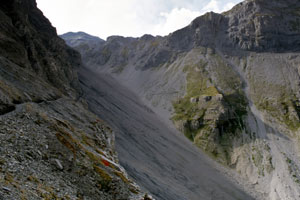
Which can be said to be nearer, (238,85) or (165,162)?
(165,162)

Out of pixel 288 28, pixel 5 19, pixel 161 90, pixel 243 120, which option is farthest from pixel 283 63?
pixel 5 19

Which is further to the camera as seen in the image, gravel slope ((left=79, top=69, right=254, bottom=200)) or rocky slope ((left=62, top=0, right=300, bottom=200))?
rocky slope ((left=62, top=0, right=300, bottom=200))

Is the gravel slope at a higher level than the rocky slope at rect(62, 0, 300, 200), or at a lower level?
lower

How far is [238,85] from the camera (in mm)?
91438

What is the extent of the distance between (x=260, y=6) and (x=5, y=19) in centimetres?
14351

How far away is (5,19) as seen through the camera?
3600 cm

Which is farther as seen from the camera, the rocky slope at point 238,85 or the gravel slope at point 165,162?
the rocky slope at point 238,85

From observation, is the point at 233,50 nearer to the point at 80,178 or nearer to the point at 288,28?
the point at 288,28

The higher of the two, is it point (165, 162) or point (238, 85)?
point (238, 85)

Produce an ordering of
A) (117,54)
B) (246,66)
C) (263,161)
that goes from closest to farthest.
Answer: (263,161)
(246,66)
(117,54)

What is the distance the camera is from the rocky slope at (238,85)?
184ft

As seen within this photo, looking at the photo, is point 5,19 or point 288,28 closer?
point 5,19

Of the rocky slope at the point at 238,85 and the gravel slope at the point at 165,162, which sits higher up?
the rocky slope at the point at 238,85

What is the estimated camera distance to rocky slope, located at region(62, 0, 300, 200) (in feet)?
184
